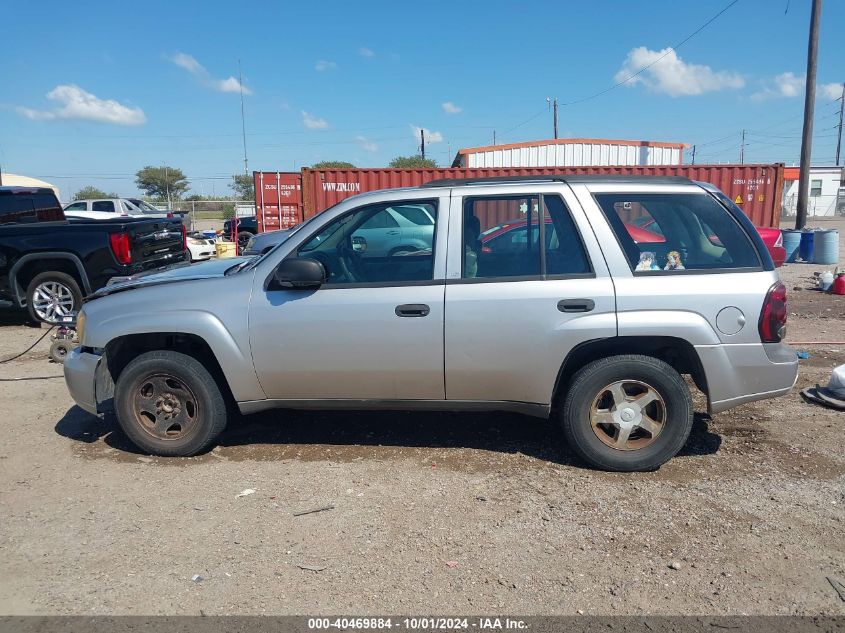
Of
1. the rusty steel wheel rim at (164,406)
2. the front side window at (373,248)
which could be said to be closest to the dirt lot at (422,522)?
the rusty steel wheel rim at (164,406)

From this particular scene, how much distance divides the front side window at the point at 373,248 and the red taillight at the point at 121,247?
5346 millimetres

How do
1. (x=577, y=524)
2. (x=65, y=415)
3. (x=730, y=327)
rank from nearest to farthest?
1. (x=577, y=524)
2. (x=730, y=327)
3. (x=65, y=415)

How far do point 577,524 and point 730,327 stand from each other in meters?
1.51

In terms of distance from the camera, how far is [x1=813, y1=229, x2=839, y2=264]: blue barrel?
53.6ft

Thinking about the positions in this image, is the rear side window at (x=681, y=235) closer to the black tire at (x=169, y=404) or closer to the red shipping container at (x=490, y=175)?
the black tire at (x=169, y=404)

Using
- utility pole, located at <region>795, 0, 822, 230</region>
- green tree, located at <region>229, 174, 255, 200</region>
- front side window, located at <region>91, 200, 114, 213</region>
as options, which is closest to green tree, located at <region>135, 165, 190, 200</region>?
green tree, located at <region>229, 174, 255, 200</region>

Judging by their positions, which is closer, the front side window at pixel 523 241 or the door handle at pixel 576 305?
the door handle at pixel 576 305

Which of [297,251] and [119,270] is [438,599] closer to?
[297,251]

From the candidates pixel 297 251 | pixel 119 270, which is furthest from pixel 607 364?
pixel 119 270

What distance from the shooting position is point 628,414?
4137mm

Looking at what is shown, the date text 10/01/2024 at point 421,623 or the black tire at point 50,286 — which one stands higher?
the black tire at point 50,286

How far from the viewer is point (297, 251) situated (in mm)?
4324

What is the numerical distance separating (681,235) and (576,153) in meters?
21.8

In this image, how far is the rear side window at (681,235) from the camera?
4133 mm
